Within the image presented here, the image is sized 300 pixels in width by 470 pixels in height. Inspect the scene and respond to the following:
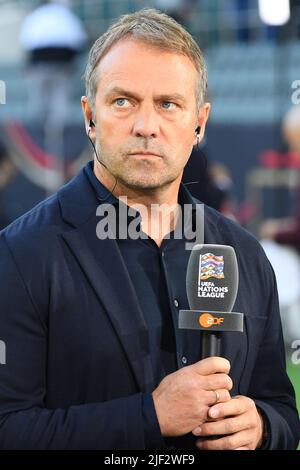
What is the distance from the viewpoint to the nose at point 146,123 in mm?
2014

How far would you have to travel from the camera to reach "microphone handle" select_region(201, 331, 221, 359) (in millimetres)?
1838

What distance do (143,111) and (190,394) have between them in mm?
635

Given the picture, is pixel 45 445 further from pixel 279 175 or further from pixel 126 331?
pixel 279 175

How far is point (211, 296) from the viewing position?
1.85 m

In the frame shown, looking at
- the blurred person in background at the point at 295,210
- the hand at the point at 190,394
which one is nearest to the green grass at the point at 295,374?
the blurred person in background at the point at 295,210

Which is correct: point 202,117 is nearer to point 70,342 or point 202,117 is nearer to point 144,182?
point 144,182

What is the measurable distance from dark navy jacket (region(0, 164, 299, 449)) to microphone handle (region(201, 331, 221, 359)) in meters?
0.18

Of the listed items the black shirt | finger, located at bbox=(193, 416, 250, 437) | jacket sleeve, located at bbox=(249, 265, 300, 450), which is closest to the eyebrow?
the black shirt

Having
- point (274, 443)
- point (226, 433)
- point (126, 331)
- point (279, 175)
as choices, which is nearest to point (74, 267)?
point (126, 331)

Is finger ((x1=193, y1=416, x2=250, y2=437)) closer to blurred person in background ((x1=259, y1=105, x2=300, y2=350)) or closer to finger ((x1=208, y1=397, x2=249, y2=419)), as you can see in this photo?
finger ((x1=208, y1=397, x2=249, y2=419))

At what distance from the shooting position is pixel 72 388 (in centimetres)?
198

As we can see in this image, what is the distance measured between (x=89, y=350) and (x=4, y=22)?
12027mm

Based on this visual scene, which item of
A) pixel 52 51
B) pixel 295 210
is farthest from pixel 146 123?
pixel 52 51

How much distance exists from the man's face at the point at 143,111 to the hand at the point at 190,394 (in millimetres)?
464
